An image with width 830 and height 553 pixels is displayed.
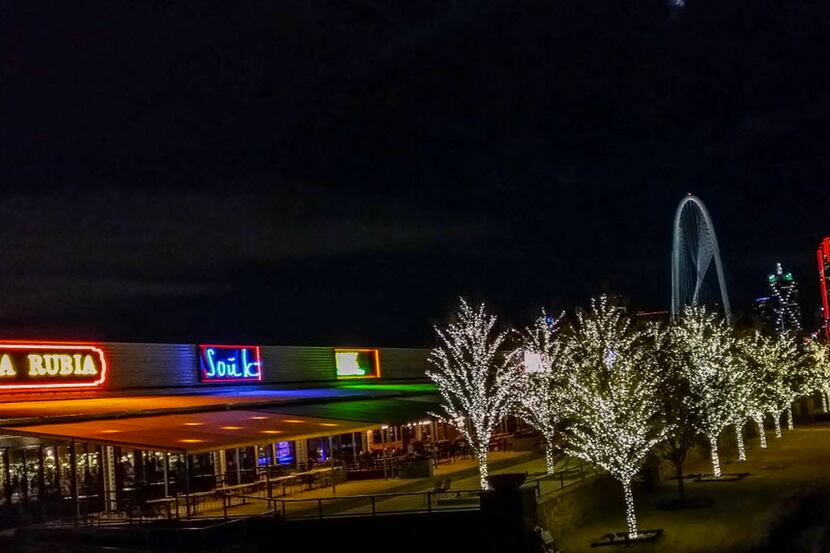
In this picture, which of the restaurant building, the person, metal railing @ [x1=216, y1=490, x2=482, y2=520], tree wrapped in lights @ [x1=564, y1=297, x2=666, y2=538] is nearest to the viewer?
the person

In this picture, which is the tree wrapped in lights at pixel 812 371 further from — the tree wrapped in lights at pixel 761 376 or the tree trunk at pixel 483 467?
the tree trunk at pixel 483 467

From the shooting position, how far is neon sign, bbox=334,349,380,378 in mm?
47750

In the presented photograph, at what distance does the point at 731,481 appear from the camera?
34.9 m

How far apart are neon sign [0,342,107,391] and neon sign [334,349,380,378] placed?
18.4 m

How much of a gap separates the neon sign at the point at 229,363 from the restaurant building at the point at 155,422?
44mm

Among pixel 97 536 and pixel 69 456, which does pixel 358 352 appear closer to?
pixel 69 456

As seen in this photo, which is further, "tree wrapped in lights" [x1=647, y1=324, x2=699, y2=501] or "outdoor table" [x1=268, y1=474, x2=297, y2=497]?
"tree wrapped in lights" [x1=647, y1=324, x2=699, y2=501]

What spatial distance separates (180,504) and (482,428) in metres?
10.2

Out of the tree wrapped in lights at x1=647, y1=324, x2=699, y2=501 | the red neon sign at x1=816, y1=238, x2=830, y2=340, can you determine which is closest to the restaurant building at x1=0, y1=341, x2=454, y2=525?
the tree wrapped in lights at x1=647, y1=324, x2=699, y2=501

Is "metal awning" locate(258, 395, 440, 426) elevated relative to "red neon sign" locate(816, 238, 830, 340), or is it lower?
lower

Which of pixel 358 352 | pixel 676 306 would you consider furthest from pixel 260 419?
pixel 676 306

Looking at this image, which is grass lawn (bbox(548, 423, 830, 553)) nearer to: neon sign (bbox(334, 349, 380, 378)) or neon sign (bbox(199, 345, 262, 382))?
neon sign (bbox(199, 345, 262, 382))

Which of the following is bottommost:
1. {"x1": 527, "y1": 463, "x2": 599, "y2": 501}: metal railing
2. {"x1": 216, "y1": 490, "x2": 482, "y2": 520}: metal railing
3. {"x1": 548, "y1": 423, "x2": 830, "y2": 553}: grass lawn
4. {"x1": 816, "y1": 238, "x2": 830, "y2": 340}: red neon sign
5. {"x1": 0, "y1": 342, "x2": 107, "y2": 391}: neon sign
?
{"x1": 548, "y1": 423, "x2": 830, "y2": 553}: grass lawn

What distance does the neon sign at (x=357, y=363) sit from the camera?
47.8 meters
